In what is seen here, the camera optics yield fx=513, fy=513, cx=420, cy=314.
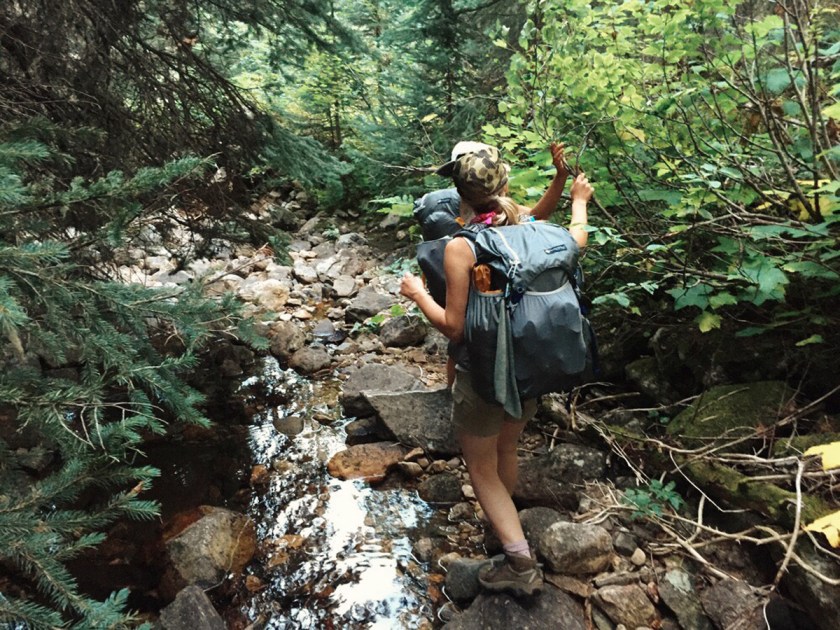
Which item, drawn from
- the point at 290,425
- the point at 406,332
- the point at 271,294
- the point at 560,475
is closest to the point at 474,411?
the point at 560,475

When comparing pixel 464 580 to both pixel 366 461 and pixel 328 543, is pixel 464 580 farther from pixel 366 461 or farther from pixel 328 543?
pixel 366 461

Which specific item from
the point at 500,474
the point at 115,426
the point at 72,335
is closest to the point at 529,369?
the point at 500,474

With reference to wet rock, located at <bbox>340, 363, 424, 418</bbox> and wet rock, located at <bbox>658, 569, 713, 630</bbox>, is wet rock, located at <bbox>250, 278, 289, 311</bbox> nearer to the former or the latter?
wet rock, located at <bbox>340, 363, 424, 418</bbox>

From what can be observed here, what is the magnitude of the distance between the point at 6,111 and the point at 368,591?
3685mm

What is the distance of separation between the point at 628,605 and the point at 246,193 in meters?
5.46

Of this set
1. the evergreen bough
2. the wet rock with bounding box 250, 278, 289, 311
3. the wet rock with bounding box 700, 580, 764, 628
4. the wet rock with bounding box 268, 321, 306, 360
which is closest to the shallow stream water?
the evergreen bough

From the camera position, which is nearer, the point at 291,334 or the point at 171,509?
the point at 171,509

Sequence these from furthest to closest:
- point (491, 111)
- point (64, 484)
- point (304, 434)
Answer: point (491, 111)
point (304, 434)
point (64, 484)

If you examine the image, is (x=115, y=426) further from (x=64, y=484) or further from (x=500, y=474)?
(x=500, y=474)

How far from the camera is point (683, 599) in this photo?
2.63m

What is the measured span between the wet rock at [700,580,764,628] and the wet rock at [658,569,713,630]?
0.14ft

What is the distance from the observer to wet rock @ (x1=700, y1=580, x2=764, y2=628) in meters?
2.38

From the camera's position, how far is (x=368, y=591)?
10.6 ft

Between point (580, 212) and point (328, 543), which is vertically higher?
point (580, 212)
